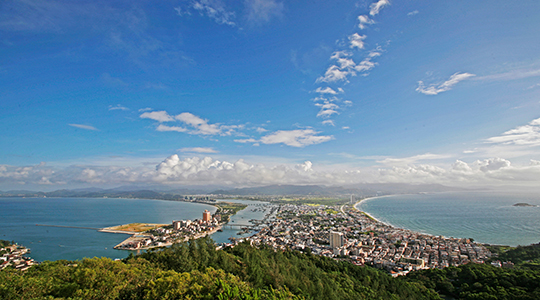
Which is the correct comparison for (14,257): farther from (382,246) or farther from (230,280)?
(382,246)

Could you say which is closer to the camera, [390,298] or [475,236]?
[390,298]

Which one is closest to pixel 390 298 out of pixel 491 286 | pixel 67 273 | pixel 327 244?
pixel 491 286

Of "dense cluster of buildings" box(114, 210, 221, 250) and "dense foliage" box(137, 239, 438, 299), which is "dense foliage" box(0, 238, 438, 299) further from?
"dense cluster of buildings" box(114, 210, 221, 250)

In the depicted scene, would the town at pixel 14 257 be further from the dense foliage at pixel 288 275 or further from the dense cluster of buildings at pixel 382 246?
the dense cluster of buildings at pixel 382 246

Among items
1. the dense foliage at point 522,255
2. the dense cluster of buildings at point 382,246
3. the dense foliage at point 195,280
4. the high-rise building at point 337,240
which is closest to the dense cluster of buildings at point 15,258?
the dense foliage at point 195,280

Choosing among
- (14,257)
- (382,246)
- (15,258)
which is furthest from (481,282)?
(14,257)

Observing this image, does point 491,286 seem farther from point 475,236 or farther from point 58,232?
point 58,232

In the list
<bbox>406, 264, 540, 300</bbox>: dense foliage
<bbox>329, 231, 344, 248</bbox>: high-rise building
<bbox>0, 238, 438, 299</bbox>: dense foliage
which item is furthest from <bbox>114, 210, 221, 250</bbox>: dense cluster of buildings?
<bbox>406, 264, 540, 300</bbox>: dense foliage

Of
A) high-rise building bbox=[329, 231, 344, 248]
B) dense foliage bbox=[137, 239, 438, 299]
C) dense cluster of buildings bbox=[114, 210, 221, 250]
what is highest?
dense foliage bbox=[137, 239, 438, 299]
